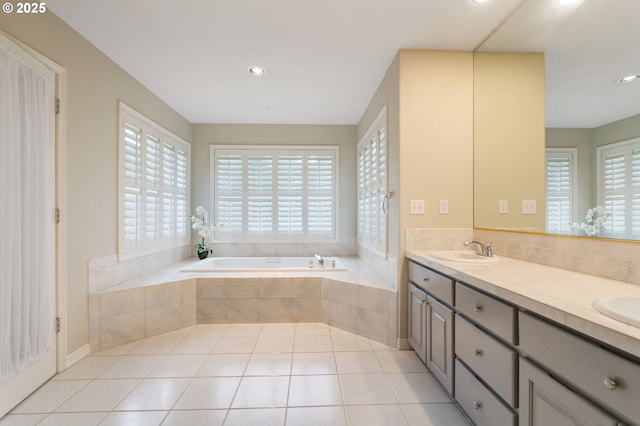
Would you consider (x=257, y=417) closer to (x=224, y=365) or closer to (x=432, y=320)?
(x=224, y=365)

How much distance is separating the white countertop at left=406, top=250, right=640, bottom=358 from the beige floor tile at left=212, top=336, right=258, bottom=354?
1.70 metres

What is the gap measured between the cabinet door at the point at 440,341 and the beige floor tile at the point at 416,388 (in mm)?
89

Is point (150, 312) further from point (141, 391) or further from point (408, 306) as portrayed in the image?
point (408, 306)

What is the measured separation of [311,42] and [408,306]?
225cm

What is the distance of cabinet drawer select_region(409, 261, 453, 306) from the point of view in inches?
64.7

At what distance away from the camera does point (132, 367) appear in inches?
82.7

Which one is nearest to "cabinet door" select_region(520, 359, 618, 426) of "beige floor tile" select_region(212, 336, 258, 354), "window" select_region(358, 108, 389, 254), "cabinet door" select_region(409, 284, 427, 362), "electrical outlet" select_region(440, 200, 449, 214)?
"cabinet door" select_region(409, 284, 427, 362)

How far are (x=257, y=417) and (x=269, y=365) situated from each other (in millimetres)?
537

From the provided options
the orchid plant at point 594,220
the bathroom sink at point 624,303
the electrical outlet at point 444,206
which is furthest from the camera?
the electrical outlet at point 444,206

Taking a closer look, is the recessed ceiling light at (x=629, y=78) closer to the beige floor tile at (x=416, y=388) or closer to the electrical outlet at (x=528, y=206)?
the electrical outlet at (x=528, y=206)

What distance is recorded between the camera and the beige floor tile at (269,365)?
2.03 meters

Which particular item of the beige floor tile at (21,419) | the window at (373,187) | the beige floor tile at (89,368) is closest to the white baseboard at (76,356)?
the beige floor tile at (89,368)

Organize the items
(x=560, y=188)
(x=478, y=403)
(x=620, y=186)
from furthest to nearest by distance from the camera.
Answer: (x=560, y=188)
(x=478, y=403)
(x=620, y=186)

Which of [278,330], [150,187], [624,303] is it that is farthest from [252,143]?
[624,303]
